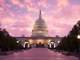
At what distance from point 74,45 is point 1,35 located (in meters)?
20.7

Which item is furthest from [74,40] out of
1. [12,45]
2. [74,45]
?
[12,45]

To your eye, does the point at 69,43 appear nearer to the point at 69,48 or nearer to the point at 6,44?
the point at 69,48

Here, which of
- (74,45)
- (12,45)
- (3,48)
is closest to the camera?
(74,45)

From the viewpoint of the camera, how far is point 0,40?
92.2 metres

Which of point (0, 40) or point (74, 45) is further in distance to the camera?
point (0, 40)

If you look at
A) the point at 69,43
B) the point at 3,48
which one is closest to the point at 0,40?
the point at 3,48

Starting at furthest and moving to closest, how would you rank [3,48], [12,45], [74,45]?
[12,45], [3,48], [74,45]

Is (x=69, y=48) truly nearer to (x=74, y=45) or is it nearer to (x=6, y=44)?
(x=74, y=45)

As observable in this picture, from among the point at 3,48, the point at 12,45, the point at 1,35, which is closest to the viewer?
the point at 3,48

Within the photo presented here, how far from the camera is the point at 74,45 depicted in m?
84.4

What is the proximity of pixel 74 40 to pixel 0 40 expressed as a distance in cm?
1745

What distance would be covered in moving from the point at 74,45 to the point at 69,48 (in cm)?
343

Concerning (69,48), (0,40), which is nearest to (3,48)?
(0,40)

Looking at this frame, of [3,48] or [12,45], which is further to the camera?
[12,45]
